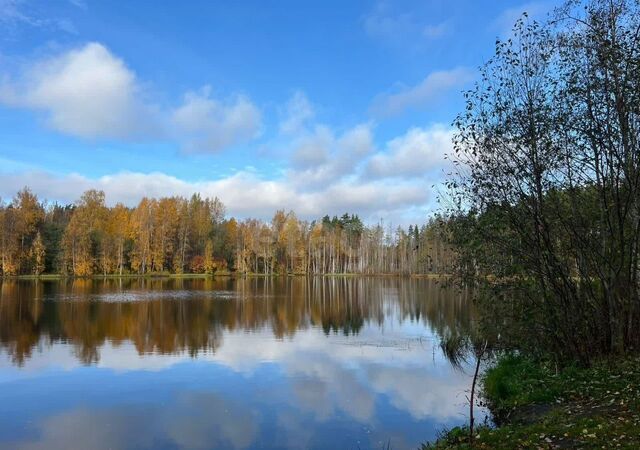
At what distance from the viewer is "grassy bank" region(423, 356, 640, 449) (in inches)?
326

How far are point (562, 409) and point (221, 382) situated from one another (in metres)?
11.4

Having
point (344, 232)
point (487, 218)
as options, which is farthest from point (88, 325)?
point (344, 232)

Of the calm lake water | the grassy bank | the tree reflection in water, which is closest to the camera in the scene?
the grassy bank

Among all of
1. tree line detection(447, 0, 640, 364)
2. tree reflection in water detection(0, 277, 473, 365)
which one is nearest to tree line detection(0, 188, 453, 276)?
tree reflection in water detection(0, 277, 473, 365)

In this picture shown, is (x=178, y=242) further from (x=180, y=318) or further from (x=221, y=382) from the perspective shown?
(x=221, y=382)

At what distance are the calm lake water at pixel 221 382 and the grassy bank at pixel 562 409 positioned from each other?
1.72 metres

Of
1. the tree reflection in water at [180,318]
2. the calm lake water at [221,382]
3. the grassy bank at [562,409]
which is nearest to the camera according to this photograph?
the grassy bank at [562,409]

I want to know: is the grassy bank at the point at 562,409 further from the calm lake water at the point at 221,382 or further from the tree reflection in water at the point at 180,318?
the tree reflection in water at the point at 180,318

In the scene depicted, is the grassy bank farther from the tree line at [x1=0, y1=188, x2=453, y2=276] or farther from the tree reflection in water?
the tree line at [x1=0, y1=188, x2=453, y2=276]

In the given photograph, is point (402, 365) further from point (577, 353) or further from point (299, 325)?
point (299, 325)

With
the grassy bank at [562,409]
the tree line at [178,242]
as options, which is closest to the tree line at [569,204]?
the grassy bank at [562,409]

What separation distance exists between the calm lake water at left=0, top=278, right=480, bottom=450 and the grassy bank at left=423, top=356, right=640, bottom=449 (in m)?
1.72

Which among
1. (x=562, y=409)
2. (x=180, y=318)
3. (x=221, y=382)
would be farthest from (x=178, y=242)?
(x=562, y=409)

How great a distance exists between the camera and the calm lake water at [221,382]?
12789 millimetres
